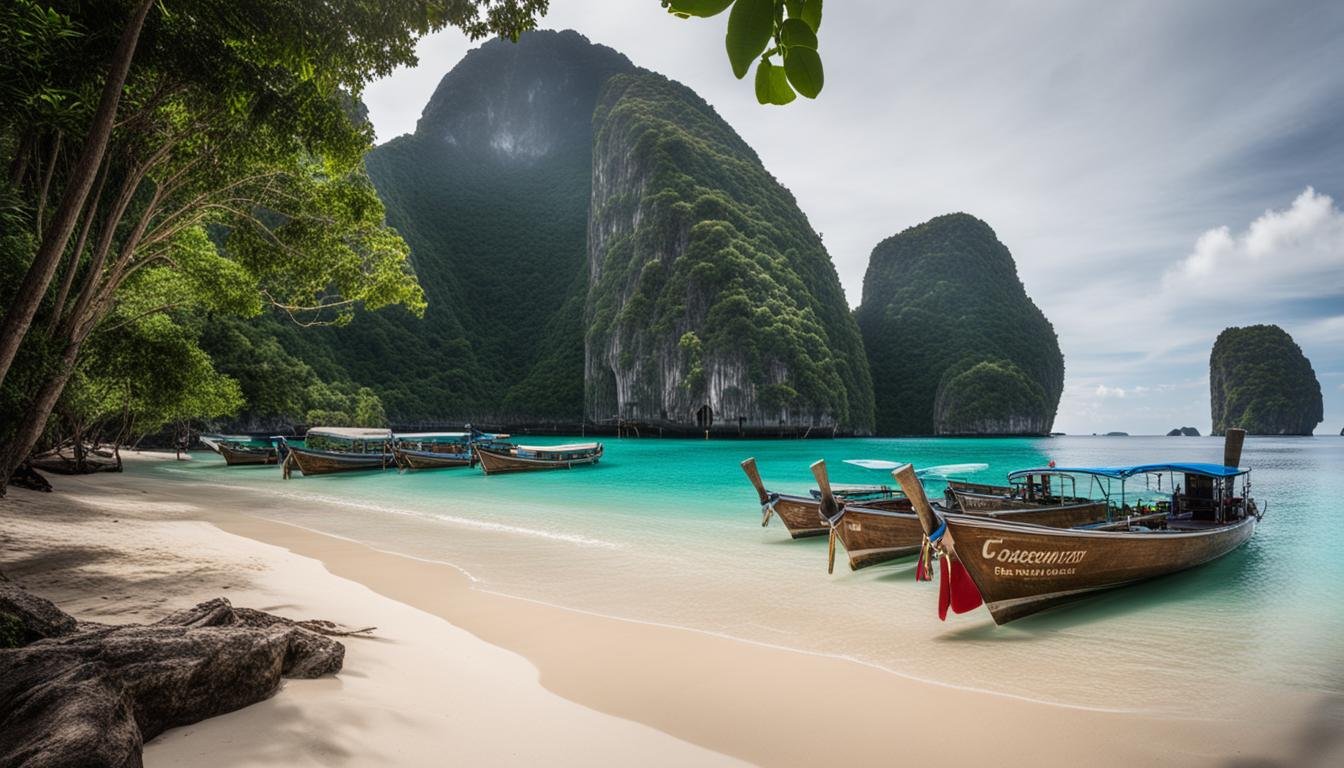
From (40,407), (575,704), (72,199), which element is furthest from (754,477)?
(40,407)

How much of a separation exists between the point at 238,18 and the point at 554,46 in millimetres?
161793

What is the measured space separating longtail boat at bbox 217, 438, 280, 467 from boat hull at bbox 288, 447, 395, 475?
667cm

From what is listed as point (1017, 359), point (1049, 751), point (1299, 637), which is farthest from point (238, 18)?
point (1017, 359)

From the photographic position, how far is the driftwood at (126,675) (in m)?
1.95

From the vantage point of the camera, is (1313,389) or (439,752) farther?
(1313,389)

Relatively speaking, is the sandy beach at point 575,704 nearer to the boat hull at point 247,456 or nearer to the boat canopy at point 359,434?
the boat canopy at point 359,434

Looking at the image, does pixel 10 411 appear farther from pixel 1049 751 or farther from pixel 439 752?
pixel 1049 751

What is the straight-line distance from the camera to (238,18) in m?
5.19

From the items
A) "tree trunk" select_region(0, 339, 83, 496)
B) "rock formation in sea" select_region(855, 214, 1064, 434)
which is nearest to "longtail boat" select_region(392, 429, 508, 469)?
"tree trunk" select_region(0, 339, 83, 496)

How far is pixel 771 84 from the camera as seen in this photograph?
1.07 metres

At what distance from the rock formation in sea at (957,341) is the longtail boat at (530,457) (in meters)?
82.2

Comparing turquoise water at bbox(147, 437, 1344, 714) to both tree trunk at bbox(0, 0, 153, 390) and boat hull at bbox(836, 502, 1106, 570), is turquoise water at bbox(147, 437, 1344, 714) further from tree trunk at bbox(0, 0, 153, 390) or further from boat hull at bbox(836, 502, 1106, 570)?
tree trunk at bbox(0, 0, 153, 390)

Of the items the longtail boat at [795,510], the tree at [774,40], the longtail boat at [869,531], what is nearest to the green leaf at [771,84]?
the tree at [774,40]

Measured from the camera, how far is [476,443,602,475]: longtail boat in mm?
28734
